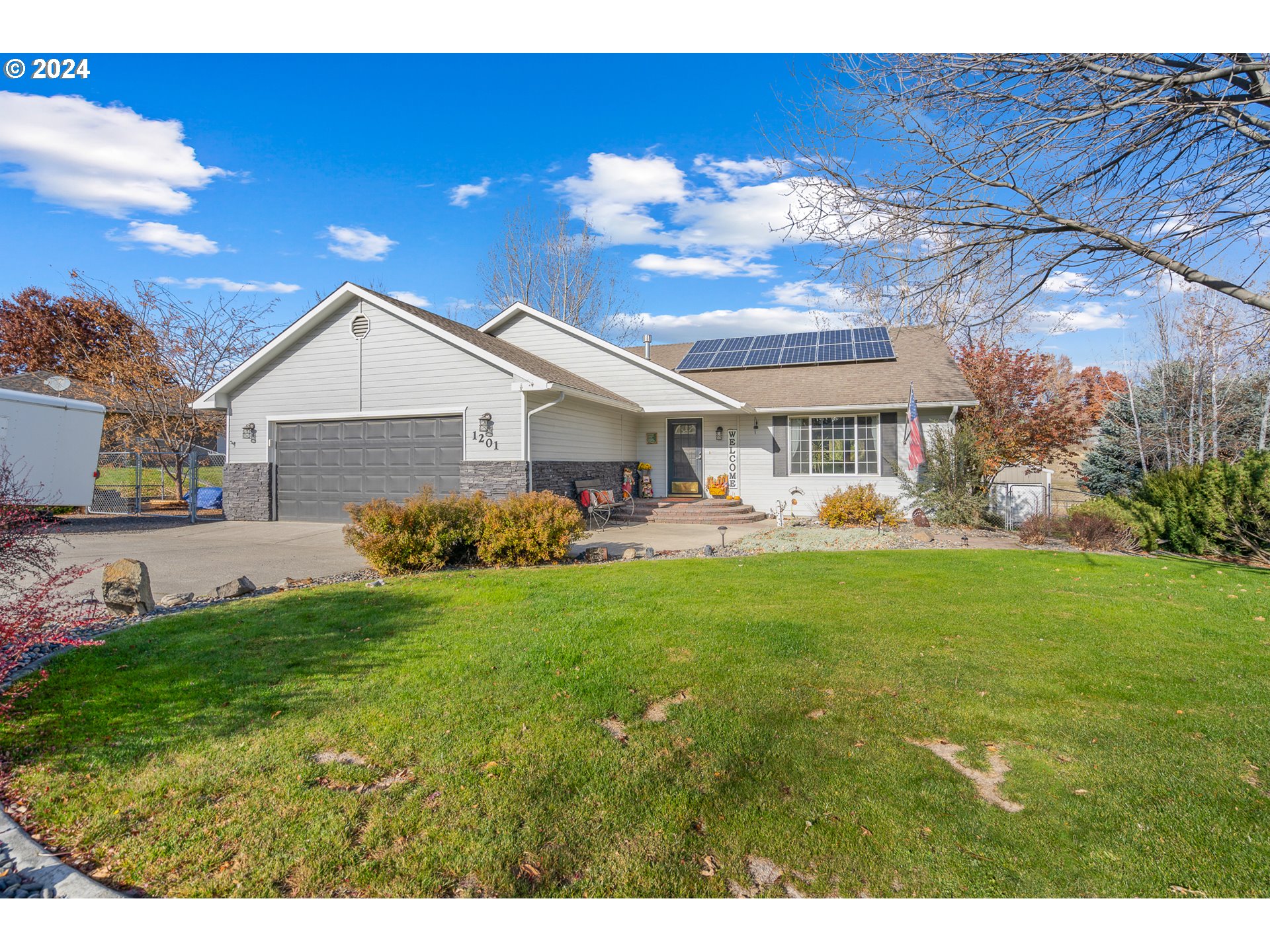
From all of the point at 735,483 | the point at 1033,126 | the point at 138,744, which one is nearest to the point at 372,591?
the point at 138,744

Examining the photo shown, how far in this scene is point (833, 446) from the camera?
15.4m

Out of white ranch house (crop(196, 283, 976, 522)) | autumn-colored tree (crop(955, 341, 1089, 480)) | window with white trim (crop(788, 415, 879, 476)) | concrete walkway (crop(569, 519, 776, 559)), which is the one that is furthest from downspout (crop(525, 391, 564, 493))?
autumn-colored tree (crop(955, 341, 1089, 480))

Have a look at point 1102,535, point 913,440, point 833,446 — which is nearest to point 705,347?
point 833,446

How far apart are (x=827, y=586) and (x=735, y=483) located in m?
9.08

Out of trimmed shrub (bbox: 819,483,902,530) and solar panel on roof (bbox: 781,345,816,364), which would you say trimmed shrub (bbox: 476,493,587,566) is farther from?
solar panel on roof (bbox: 781,345,816,364)

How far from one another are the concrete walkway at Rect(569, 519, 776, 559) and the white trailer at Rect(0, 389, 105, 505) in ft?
38.3

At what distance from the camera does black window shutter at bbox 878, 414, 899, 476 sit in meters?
14.8

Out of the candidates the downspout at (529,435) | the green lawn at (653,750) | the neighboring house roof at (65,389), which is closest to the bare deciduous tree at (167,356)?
the neighboring house roof at (65,389)

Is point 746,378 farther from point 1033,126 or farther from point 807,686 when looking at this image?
point 807,686

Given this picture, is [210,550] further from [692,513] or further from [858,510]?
[858,510]

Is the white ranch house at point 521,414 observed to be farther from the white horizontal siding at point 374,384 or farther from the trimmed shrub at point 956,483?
the trimmed shrub at point 956,483

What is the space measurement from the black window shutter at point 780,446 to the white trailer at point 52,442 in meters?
16.3

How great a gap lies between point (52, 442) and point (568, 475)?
11.8 metres

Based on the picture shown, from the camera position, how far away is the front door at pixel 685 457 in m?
16.6
